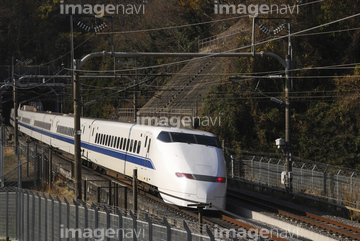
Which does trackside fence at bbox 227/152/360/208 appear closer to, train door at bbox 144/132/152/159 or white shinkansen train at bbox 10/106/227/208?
white shinkansen train at bbox 10/106/227/208

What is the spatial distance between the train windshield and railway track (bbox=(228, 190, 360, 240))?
309 cm

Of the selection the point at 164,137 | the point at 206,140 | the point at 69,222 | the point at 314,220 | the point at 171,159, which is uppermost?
the point at 164,137

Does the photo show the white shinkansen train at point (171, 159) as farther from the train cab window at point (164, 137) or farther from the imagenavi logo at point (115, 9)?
the imagenavi logo at point (115, 9)

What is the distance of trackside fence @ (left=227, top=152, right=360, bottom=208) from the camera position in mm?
20625

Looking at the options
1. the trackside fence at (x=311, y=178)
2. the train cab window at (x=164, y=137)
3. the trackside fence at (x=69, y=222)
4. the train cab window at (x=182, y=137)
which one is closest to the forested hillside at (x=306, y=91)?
the trackside fence at (x=311, y=178)

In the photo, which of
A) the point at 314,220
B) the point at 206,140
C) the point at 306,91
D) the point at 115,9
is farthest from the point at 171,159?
the point at 115,9

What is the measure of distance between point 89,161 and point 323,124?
14.3m

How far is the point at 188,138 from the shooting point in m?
19.8

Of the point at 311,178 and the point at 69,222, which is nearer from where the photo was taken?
the point at 69,222

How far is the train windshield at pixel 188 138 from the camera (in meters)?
19.7

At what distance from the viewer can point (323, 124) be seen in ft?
116

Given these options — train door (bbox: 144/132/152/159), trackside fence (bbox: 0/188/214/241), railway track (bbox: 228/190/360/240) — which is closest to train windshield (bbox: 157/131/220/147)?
train door (bbox: 144/132/152/159)

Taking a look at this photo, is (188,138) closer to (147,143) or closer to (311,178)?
(147,143)

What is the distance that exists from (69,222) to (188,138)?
7850 millimetres
